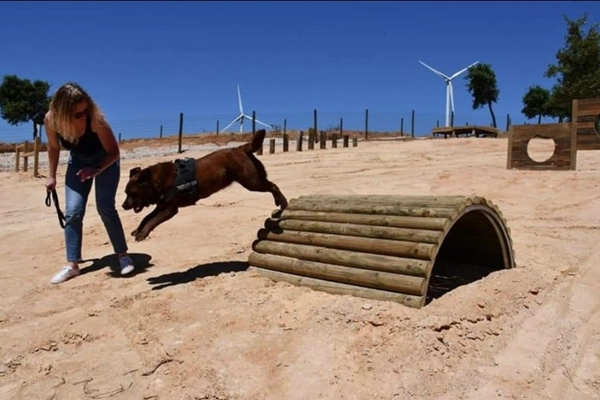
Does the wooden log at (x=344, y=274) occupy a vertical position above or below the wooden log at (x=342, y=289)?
above

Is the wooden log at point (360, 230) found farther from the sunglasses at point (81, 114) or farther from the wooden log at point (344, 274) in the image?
the sunglasses at point (81, 114)

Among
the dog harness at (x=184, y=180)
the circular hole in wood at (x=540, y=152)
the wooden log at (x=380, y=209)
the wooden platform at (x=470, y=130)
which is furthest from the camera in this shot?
the wooden platform at (x=470, y=130)

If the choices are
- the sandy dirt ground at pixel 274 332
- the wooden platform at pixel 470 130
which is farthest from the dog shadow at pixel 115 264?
the wooden platform at pixel 470 130

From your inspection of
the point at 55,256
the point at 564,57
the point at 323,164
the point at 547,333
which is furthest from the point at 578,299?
the point at 564,57

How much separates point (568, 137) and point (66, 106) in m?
10.1

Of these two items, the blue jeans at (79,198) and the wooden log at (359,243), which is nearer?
the wooden log at (359,243)

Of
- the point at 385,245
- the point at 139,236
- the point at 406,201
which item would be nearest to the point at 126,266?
the point at 139,236

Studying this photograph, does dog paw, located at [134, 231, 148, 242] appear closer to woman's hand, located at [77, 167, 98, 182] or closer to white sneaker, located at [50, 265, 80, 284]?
woman's hand, located at [77, 167, 98, 182]

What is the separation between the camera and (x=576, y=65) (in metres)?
31.6

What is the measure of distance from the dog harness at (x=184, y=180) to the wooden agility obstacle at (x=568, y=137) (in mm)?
8782

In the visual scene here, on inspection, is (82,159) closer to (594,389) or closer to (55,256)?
(55,256)

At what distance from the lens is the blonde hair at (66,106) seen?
4.64 meters

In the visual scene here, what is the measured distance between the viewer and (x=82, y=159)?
500 cm

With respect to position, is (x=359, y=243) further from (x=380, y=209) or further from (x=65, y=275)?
(x=65, y=275)
